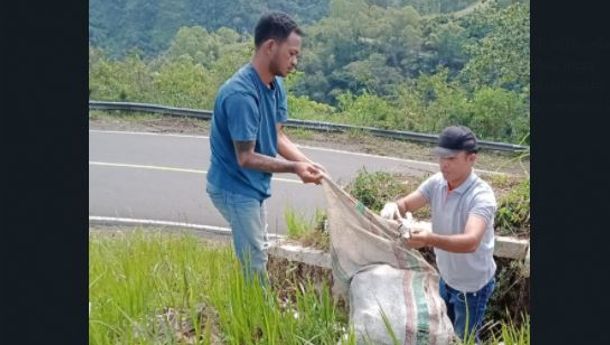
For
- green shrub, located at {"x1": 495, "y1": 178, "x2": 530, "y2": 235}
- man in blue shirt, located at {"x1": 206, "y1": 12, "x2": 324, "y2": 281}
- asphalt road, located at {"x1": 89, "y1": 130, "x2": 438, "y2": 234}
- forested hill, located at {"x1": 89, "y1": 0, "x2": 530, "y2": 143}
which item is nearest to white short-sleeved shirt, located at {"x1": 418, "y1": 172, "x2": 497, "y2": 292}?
man in blue shirt, located at {"x1": 206, "y1": 12, "x2": 324, "y2": 281}

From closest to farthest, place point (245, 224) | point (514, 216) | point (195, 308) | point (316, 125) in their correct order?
point (195, 308)
point (245, 224)
point (514, 216)
point (316, 125)

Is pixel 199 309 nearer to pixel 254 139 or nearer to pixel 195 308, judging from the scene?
pixel 195 308

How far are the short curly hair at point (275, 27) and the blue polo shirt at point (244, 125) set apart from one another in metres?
0.15

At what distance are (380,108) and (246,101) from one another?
7859 mm

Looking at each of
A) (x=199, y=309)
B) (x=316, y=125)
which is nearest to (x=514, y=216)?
(x=199, y=309)

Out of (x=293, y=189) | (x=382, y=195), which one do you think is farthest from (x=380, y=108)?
(x=382, y=195)

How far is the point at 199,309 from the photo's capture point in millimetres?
3264

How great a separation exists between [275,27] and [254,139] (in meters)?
0.49

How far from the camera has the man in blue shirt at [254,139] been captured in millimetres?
3305

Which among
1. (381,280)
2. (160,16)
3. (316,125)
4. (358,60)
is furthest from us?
(160,16)

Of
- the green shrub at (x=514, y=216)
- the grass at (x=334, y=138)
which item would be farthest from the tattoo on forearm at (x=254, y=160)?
the grass at (x=334, y=138)

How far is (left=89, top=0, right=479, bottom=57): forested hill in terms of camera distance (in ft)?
44.4

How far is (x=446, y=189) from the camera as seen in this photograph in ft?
10.7

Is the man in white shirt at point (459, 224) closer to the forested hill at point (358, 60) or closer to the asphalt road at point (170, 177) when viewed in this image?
the asphalt road at point (170, 177)
